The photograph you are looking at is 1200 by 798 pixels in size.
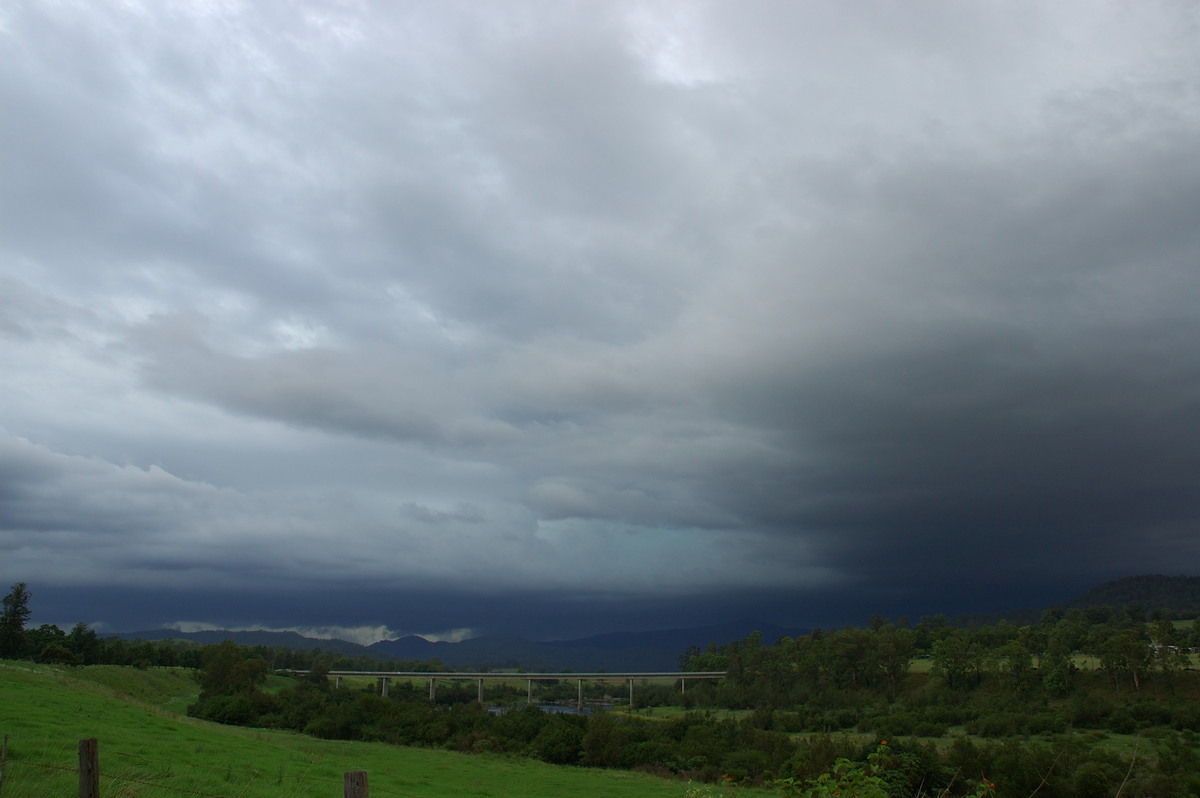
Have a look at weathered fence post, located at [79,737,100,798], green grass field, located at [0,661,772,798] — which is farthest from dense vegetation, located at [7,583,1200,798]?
weathered fence post, located at [79,737,100,798]

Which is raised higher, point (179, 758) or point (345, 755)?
point (179, 758)

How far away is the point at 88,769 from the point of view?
11.3 metres

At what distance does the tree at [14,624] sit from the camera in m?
122

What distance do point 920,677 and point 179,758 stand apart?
140428 millimetres

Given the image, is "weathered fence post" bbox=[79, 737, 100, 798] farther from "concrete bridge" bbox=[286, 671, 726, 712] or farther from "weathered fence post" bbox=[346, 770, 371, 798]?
"concrete bridge" bbox=[286, 671, 726, 712]

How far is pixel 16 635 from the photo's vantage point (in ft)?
404

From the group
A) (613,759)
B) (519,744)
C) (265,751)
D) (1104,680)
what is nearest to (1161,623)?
(1104,680)

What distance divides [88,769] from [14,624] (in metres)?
148

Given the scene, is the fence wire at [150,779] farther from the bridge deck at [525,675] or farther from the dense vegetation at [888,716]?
the bridge deck at [525,675]

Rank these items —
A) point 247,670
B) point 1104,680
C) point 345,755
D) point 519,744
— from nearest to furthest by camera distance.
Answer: point 345,755 → point 519,744 → point 247,670 → point 1104,680

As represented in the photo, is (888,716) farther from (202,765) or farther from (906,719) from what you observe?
(202,765)

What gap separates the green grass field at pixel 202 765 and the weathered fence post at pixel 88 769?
9.70m

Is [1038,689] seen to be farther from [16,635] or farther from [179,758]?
[16,635]

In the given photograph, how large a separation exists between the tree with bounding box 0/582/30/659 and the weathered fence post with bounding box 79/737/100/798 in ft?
480
